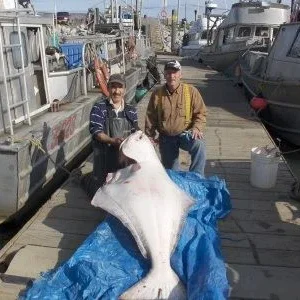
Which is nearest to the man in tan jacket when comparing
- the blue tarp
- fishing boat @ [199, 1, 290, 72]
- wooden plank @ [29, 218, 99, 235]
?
the blue tarp

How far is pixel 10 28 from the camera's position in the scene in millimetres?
5379

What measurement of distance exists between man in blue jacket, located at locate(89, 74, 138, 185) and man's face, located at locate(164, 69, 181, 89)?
1.54ft

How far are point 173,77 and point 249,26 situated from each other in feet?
50.7

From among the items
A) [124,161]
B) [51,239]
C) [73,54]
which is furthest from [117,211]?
[73,54]

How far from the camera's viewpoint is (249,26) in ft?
61.1

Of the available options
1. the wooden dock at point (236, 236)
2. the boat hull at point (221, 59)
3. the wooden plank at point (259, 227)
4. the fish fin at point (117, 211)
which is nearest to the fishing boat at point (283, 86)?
the wooden dock at point (236, 236)

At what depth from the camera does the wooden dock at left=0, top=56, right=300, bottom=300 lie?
3.33 metres

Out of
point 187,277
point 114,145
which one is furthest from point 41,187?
point 187,277

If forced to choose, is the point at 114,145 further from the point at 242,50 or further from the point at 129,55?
the point at 242,50

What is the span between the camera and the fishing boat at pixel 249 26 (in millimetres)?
17984

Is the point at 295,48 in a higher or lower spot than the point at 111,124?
higher

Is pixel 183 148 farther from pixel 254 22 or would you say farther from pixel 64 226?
pixel 254 22

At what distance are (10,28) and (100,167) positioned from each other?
2244 millimetres

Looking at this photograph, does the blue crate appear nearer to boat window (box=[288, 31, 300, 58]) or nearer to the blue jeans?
the blue jeans
